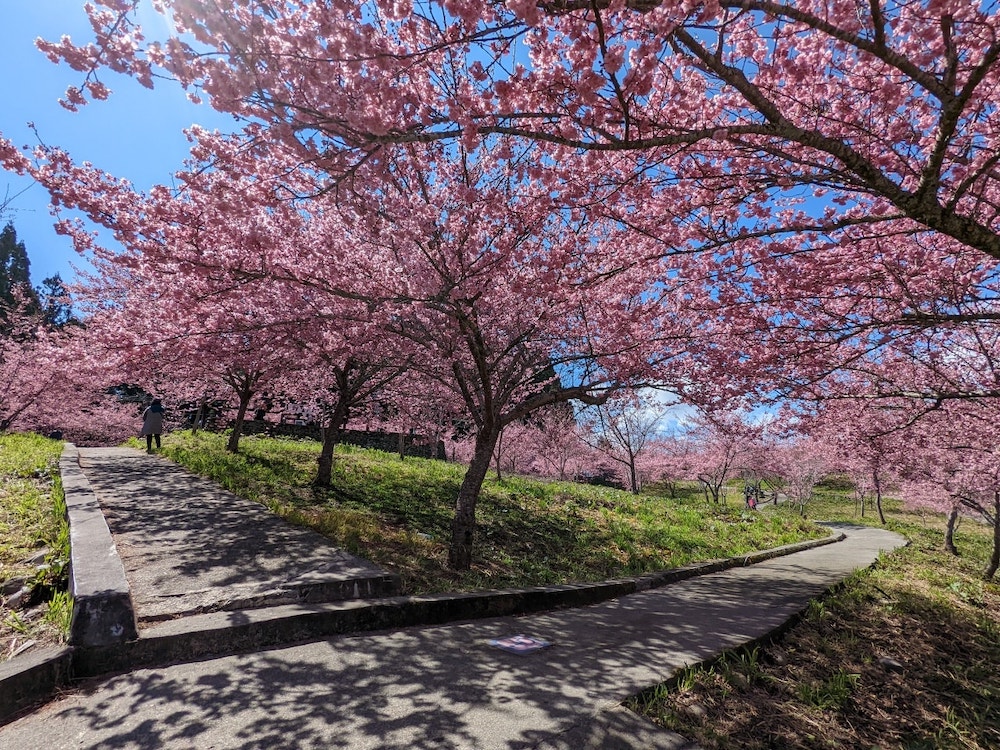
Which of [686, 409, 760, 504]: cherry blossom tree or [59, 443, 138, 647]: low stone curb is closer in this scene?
[59, 443, 138, 647]: low stone curb

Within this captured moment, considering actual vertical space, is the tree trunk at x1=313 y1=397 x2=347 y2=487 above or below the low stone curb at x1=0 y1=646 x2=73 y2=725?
above

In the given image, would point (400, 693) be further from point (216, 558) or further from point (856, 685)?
point (856, 685)

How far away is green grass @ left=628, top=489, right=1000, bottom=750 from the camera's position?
10.4 feet

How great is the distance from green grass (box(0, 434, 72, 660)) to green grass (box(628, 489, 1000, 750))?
14.1 ft

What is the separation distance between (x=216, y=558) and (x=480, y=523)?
5.21m

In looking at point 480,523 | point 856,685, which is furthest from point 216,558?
point 856,685

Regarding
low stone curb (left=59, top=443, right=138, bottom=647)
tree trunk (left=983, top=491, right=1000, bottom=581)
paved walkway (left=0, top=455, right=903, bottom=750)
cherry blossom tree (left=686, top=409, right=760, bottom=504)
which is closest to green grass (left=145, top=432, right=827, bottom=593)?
paved walkway (left=0, top=455, right=903, bottom=750)

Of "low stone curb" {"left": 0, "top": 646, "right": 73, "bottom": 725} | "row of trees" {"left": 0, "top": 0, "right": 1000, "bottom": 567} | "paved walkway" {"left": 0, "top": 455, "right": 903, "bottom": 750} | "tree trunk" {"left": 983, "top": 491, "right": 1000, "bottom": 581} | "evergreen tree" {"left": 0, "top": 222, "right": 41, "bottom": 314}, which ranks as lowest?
"tree trunk" {"left": 983, "top": 491, "right": 1000, "bottom": 581}

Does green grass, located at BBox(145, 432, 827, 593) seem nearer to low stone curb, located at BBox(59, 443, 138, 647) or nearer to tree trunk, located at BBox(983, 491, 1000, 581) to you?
low stone curb, located at BBox(59, 443, 138, 647)

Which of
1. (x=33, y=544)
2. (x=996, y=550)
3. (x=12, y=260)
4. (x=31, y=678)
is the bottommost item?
(x=996, y=550)

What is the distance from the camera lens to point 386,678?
134 inches

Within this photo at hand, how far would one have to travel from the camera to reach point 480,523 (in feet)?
31.1

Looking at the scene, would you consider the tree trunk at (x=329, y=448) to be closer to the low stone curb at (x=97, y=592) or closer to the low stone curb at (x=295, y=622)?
the low stone curb at (x=97, y=592)

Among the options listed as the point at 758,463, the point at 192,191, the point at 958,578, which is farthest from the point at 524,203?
the point at 758,463
